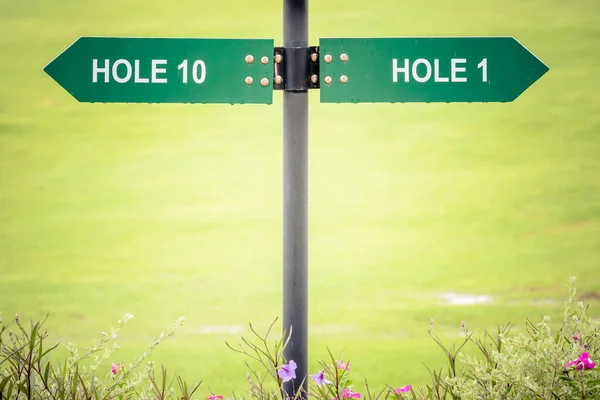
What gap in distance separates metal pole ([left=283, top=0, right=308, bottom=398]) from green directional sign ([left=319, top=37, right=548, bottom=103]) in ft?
0.51

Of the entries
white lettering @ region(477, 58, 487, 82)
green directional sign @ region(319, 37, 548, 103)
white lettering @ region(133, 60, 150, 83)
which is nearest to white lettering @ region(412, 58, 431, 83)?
green directional sign @ region(319, 37, 548, 103)

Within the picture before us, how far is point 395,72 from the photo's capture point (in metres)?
2.34

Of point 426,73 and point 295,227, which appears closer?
point 295,227

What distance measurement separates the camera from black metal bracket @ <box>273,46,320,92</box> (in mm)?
2273

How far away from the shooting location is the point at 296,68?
7.47 ft

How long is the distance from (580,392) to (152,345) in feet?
4.21

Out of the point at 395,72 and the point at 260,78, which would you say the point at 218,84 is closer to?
the point at 260,78

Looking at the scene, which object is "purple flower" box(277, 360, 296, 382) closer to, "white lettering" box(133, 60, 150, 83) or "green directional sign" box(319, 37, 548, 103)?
"green directional sign" box(319, 37, 548, 103)

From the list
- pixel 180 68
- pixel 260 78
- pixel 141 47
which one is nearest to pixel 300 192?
pixel 260 78

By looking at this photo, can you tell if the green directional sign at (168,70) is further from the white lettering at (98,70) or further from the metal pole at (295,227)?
the metal pole at (295,227)

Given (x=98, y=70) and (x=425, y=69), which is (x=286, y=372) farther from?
(x=98, y=70)

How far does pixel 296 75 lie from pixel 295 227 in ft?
1.86

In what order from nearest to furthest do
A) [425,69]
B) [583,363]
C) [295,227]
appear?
[583,363] < [295,227] < [425,69]

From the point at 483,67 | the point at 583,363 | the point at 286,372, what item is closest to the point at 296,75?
the point at 483,67
